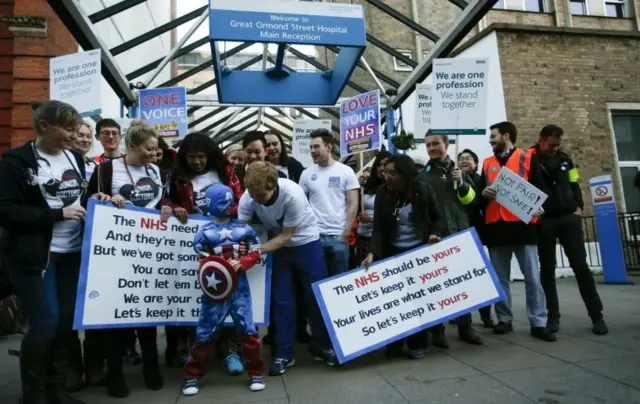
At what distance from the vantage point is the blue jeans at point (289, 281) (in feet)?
12.0

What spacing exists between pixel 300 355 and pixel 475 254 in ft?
5.97

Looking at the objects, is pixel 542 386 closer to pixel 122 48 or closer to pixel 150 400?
pixel 150 400

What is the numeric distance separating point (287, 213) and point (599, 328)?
3202 mm

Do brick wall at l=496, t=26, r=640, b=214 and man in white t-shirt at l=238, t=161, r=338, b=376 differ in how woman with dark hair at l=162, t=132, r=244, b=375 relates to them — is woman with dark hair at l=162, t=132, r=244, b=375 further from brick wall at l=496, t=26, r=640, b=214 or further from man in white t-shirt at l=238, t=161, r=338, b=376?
brick wall at l=496, t=26, r=640, b=214

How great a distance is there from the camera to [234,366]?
3621 mm

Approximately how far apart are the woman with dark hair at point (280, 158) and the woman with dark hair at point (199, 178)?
0.71 metres

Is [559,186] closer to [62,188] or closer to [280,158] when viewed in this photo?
[280,158]

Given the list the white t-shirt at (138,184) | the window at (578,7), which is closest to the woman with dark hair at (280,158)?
the white t-shirt at (138,184)

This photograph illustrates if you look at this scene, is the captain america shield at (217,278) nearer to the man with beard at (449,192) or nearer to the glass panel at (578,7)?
the man with beard at (449,192)

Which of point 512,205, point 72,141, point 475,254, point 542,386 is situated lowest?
point 542,386

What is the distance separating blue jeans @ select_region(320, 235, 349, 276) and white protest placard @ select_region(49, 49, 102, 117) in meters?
2.95

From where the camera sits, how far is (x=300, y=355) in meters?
4.18

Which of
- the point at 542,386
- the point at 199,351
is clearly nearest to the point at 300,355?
the point at 199,351

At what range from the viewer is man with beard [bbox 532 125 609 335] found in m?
4.40
